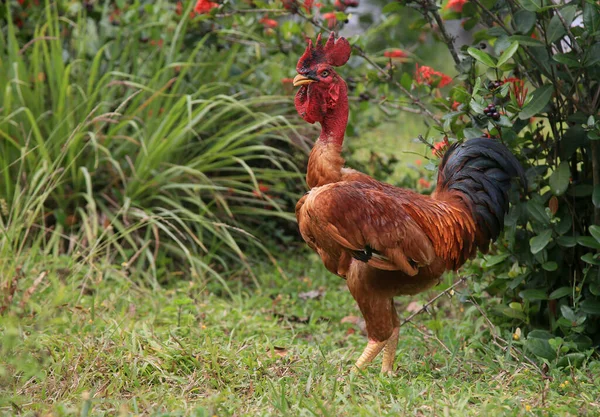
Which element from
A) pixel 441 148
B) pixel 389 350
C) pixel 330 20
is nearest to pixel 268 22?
pixel 330 20

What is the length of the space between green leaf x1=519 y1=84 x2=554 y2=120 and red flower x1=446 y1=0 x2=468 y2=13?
2.10 feet

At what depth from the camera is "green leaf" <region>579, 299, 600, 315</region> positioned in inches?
148

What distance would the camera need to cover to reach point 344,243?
325cm

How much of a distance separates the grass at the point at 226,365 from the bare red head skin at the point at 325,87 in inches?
42.4

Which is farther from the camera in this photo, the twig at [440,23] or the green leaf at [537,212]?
the twig at [440,23]

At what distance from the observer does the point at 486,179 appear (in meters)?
3.57

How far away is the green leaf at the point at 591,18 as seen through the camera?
134 inches

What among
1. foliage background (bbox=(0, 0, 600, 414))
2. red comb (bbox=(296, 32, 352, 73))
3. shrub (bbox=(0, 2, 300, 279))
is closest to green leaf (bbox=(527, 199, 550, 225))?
foliage background (bbox=(0, 0, 600, 414))

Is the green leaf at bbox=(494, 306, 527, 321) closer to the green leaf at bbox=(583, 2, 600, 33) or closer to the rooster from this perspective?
the rooster

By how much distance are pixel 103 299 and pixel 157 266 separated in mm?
830

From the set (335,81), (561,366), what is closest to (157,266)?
(335,81)

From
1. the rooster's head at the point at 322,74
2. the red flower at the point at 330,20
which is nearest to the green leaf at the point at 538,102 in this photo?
the rooster's head at the point at 322,74

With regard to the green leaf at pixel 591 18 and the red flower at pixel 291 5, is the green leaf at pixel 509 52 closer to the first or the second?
the green leaf at pixel 591 18

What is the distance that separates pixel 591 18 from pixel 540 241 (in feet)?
3.46
